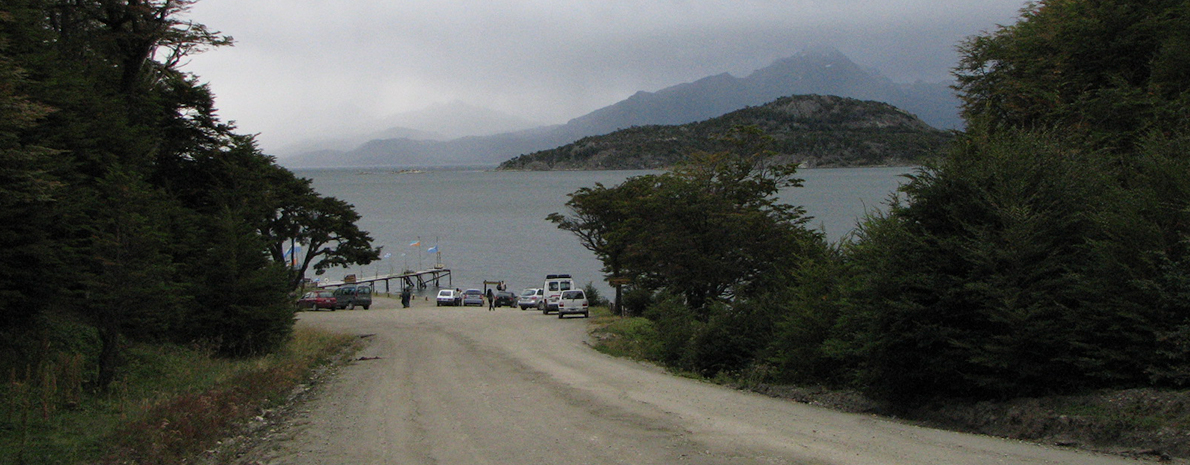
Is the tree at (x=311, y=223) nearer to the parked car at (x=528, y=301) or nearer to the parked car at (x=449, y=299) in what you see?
the parked car at (x=449, y=299)

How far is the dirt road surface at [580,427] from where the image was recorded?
9.06 m

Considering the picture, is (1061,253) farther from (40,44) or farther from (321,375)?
(40,44)

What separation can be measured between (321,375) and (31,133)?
7799 millimetres

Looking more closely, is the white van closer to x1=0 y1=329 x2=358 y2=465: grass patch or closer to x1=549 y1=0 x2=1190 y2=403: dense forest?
x1=549 y1=0 x2=1190 y2=403: dense forest

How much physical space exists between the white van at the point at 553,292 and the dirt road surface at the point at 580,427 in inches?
908

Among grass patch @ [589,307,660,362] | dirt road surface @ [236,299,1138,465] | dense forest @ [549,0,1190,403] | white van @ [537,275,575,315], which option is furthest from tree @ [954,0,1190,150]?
white van @ [537,275,575,315]

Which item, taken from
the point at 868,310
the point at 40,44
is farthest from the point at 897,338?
the point at 40,44

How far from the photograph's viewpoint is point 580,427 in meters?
10.9

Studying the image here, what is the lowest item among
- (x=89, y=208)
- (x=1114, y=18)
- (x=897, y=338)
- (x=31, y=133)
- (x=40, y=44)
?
(x=897, y=338)

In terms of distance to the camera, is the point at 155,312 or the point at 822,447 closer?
the point at 822,447

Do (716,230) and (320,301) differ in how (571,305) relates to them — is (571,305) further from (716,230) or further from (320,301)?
(320,301)

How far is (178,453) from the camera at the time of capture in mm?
10102

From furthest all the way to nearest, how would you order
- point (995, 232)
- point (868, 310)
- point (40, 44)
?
point (40, 44) → point (868, 310) → point (995, 232)

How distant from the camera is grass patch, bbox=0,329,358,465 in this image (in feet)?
31.7
